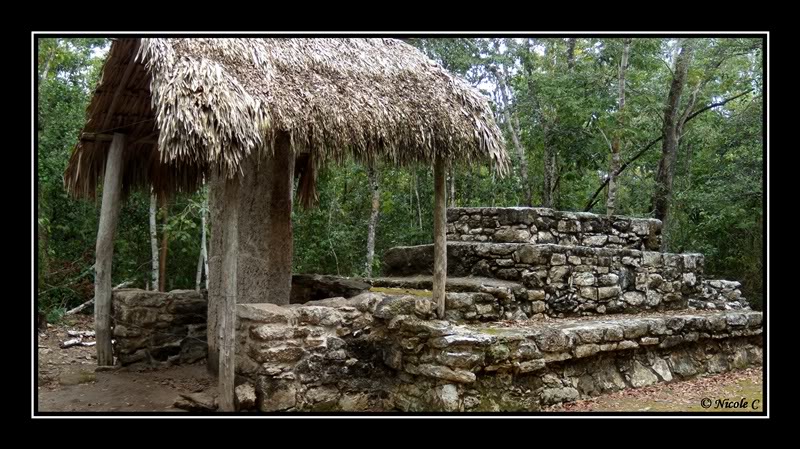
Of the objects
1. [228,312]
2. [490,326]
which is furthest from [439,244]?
[228,312]

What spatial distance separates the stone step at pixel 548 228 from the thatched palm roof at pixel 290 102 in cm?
179

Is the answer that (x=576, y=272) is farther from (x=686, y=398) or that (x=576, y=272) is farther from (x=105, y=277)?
(x=105, y=277)

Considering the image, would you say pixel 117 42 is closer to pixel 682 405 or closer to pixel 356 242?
pixel 682 405

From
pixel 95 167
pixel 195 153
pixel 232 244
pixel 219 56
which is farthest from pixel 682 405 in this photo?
pixel 95 167

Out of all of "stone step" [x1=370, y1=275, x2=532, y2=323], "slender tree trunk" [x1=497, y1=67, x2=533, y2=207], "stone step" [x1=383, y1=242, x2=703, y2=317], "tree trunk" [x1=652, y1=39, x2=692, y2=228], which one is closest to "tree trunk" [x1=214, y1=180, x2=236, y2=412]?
"stone step" [x1=370, y1=275, x2=532, y2=323]

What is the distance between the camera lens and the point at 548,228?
815cm

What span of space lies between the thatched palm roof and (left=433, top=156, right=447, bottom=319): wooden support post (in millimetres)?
272

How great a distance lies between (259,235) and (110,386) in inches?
87.4

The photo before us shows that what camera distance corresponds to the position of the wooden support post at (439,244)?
627 cm

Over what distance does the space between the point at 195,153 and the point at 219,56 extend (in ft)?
3.72

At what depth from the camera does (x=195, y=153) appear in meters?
4.89

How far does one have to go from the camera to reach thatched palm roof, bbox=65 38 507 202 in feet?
16.3

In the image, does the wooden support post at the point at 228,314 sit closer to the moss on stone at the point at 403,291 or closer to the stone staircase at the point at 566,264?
the moss on stone at the point at 403,291

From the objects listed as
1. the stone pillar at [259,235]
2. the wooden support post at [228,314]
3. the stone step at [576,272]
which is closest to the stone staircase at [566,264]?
the stone step at [576,272]
